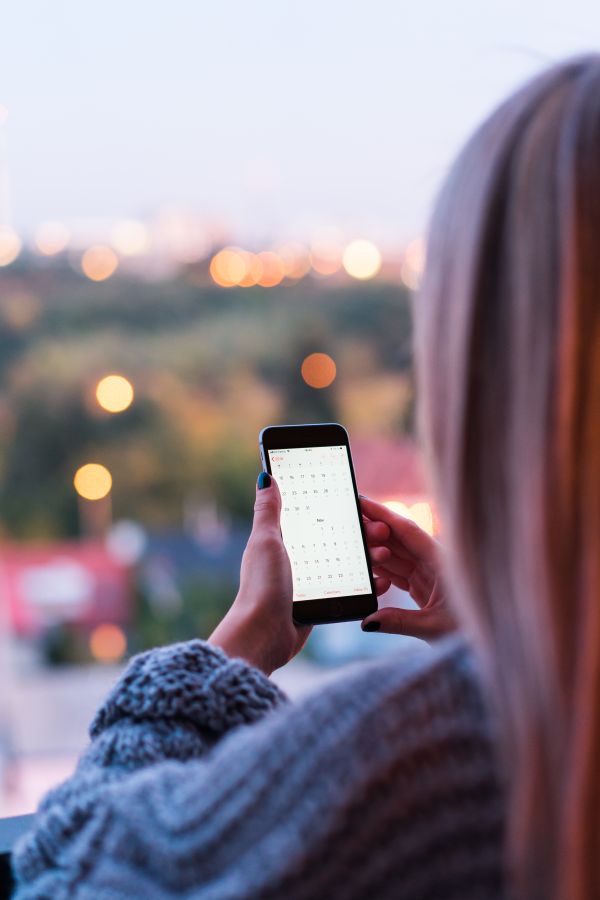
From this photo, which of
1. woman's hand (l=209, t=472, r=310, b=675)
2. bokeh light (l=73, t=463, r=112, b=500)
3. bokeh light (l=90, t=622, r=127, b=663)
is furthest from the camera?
bokeh light (l=73, t=463, r=112, b=500)

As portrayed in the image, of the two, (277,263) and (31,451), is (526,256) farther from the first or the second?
(31,451)

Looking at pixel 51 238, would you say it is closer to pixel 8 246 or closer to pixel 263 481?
pixel 8 246

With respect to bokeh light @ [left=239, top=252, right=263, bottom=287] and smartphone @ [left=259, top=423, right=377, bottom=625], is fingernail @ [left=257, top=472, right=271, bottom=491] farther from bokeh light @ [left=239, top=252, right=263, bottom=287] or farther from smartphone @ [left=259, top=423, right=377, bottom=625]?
bokeh light @ [left=239, top=252, right=263, bottom=287]

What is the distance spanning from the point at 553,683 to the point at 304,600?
37cm

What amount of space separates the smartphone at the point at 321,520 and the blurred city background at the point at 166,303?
3651mm

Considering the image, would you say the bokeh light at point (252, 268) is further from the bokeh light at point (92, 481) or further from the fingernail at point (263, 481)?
the fingernail at point (263, 481)

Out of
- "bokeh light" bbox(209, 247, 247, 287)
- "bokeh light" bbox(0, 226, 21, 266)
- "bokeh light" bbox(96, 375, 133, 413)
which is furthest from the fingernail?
"bokeh light" bbox(96, 375, 133, 413)

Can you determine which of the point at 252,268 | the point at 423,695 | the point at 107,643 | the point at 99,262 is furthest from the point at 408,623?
the point at 107,643

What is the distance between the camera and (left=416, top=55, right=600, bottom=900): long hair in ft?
1.11

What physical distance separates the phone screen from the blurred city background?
3.66 metres

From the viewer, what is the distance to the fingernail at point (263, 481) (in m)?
0.67

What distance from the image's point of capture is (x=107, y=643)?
7.16 metres

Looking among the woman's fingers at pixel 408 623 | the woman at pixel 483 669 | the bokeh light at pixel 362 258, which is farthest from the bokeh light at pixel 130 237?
the woman at pixel 483 669

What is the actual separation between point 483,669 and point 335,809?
0.24 ft
